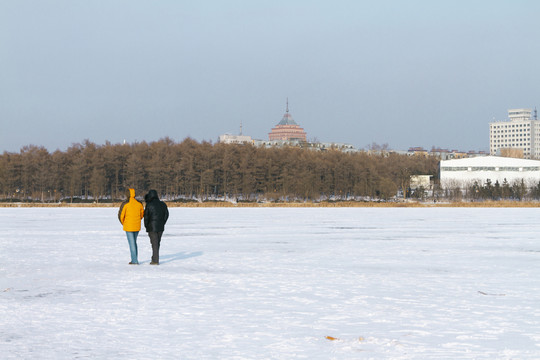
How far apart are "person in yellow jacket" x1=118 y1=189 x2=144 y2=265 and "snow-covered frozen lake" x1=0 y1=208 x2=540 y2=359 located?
499 millimetres

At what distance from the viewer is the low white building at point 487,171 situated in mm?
96750

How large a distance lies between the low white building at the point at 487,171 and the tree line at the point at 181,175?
250 inches

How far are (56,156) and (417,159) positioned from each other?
248 ft

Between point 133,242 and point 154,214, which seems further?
point 154,214

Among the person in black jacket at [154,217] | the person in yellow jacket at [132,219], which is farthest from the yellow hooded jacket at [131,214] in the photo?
the person in black jacket at [154,217]

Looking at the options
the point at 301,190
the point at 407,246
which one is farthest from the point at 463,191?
the point at 407,246

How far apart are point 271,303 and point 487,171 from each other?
94848 millimetres

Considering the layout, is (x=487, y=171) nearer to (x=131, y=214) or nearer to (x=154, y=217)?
(x=154, y=217)

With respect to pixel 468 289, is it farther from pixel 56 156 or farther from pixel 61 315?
pixel 56 156

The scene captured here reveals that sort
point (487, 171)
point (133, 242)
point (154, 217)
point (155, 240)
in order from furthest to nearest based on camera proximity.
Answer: point (487, 171) → point (155, 240) → point (154, 217) → point (133, 242)

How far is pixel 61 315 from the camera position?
27.5 feet

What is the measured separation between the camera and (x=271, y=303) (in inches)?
363

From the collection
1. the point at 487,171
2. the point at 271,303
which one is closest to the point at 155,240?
the point at 271,303

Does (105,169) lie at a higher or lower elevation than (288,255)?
higher
